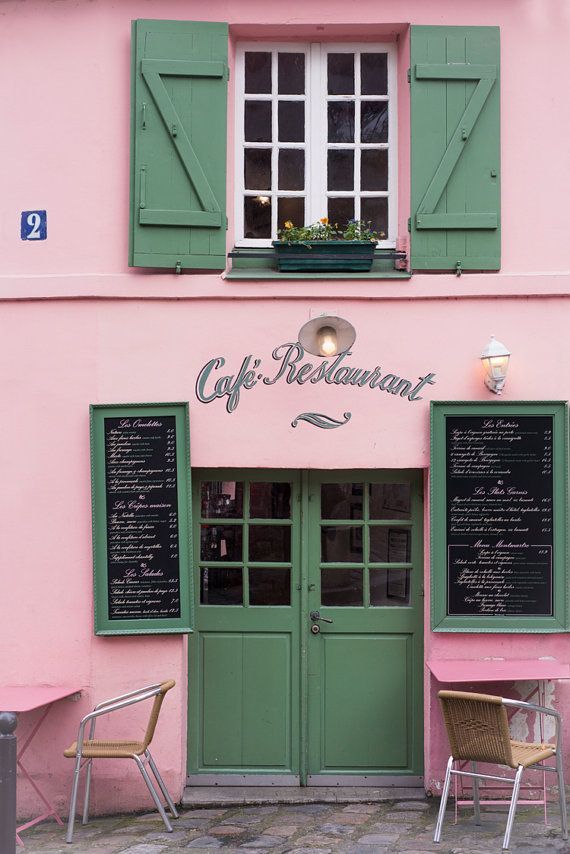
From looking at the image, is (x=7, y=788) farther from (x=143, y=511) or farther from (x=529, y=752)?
(x=529, y=752)

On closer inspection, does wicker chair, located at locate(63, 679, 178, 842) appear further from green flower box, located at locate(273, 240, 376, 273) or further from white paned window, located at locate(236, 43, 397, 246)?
white paned window, located at locate(236, 43, 397, 246)

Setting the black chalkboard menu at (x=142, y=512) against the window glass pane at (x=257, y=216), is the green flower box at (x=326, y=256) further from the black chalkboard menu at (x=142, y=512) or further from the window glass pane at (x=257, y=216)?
the black chalkboard menu at (x=142, y=512)

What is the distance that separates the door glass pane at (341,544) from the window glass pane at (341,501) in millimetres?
85

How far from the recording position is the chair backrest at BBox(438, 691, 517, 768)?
6.25 metres

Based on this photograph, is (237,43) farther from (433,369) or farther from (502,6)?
(433,369)

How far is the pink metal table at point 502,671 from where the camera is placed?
22.7 ft

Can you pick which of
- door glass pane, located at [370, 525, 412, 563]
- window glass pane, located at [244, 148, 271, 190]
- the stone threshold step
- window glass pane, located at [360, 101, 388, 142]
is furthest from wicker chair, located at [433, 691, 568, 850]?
window glass pane, located at [360, 101, 388, 142]

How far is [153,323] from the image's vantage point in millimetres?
7551

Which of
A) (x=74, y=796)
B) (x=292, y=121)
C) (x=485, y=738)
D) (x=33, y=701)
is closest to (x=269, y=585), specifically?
(x=33, y=701)

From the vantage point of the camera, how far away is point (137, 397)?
753 centimetres

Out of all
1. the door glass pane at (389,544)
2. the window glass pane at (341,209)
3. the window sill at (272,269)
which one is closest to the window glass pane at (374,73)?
the window glass pane at (341,209)

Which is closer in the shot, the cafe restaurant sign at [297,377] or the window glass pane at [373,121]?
the cafe restaurant sign at [297,377]

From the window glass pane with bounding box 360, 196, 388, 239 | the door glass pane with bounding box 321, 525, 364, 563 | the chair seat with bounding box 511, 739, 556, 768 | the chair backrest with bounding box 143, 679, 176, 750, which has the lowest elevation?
the chair seat with bounding box 511, 739, 556, 768

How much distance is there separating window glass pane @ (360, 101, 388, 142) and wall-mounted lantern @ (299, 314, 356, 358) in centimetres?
149
